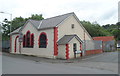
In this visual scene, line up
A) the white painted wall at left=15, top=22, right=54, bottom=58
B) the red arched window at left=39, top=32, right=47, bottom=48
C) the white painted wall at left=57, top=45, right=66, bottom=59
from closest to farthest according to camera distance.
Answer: the white painted wall at left=57, top=45, right=66, bottom=59, the white painted wall at left=15, top=22, right=54, bottom=58, the red arched window at left=39, top=32, right=47, bottom=48

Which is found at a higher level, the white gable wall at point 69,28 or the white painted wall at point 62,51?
the white gable wall at point 69,28

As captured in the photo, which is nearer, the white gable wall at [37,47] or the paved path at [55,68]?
the paved path at [55,68]

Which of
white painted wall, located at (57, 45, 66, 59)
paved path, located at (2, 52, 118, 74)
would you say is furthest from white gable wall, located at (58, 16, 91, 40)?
paved path, located at (2, 52, 118, 74)

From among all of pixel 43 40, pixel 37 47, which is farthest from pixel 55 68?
pixel 37 47

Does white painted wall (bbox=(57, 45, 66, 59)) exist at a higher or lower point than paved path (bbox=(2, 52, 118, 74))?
higher

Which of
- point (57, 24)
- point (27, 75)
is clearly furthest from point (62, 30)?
point (27, 75)

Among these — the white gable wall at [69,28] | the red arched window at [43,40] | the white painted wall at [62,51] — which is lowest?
the white painted wall at [62,51]

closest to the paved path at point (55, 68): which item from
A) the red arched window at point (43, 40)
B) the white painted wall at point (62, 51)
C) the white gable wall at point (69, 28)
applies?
the white painted wall at point (62, 51)

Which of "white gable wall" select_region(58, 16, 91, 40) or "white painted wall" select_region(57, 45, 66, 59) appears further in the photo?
"white gable wall" select_region(58, 16, 91, 40)

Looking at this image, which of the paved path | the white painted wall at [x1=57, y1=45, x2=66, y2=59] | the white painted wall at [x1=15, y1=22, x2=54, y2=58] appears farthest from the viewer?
the white painted wall at [x1=15, y1=22, x2=54, y2=58]

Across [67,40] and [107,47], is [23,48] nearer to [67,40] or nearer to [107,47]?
[67,40]

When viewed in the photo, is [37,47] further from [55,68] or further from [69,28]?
[55,68]

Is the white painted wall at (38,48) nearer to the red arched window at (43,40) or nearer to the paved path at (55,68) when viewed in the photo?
the red arched window at (43,40)

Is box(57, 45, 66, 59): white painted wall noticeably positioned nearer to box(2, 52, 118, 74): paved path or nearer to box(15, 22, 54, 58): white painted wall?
box(15, 22, 54, 58): white painted wall
